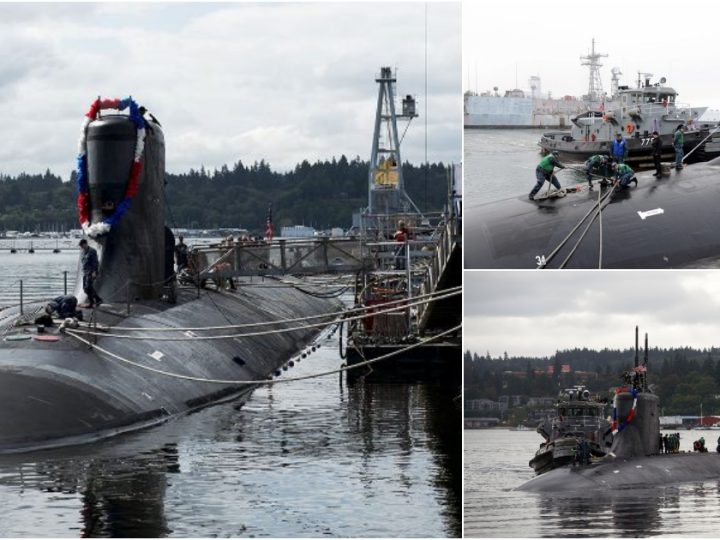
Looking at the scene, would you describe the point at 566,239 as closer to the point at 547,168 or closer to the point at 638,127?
the point at 547,168

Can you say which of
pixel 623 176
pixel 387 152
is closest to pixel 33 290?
pixel 387 152

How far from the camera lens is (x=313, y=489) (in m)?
19.6

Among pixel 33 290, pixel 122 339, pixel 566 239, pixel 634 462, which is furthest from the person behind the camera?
pixel 33 290

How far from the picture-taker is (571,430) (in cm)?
2958

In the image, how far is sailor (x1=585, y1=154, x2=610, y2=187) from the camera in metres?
19.5

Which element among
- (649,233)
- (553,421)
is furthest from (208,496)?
(553,421)

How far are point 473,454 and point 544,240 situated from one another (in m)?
13.1

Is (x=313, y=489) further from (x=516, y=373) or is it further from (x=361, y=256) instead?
(x=361, y=256)

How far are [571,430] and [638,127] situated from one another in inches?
279

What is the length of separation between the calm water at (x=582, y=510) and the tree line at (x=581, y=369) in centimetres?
59

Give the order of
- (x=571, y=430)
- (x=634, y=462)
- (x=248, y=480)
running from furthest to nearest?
(x=571, y=430) → (x=634, y=462) → (x=248, y=480)

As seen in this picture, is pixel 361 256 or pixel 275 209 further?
pixel 275 209

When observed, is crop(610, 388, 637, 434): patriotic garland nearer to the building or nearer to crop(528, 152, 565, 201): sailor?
crop(528, 152, 565, 201): sailor

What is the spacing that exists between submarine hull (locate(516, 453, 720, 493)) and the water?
4.77 metres
